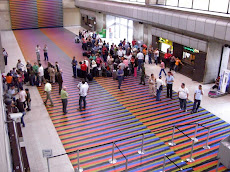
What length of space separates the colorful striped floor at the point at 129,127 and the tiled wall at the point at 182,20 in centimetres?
388

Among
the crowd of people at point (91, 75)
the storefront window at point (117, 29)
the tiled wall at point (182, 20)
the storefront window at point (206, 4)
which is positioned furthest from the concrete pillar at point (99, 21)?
the storefront window at point (206, 4)

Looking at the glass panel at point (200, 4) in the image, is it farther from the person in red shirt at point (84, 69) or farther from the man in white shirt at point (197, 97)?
the person in red shirt at point (84, 69)

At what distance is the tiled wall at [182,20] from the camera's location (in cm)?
1310

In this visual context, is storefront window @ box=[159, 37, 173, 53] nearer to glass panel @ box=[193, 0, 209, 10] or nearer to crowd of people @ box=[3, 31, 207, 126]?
crowd of people @ box=[3, 31, 207, 126]

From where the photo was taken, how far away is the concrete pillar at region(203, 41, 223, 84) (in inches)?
608

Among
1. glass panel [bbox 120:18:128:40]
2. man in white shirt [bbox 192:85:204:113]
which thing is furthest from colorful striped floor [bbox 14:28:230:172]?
glass panel [bbox 120:18:128:40]

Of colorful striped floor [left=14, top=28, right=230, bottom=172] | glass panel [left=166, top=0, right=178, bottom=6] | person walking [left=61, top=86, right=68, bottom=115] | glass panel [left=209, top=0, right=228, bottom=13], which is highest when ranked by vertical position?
glass panel [left=166, top=0, right=178, bottom=6]

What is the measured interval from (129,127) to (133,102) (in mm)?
2668

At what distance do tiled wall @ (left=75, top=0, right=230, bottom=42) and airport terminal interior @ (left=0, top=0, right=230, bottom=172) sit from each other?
0.06 meters

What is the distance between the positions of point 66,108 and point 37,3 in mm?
27071

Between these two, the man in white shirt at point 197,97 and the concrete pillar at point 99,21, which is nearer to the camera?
the man in white shirt at point 197,97

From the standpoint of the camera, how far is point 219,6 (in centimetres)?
1424

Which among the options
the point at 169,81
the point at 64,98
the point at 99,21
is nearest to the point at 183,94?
the point at 169,81

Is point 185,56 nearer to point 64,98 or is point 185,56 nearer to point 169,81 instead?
point 169,81
